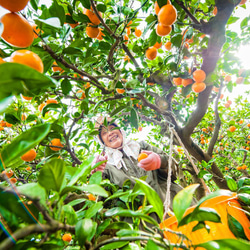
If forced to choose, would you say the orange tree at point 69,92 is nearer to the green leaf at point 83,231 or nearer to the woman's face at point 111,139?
the green leaf at point 83,231

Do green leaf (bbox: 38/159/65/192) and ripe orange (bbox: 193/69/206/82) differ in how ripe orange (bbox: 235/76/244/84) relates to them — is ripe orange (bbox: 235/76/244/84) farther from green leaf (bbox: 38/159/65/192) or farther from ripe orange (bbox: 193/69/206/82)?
green leaf (bbox: 38/159/65/192)

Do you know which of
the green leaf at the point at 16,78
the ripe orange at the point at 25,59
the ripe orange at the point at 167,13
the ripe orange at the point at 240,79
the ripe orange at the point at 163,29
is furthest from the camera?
the ripe orange at the point at 240,79

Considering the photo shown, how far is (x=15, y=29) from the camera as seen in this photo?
0.45 meters

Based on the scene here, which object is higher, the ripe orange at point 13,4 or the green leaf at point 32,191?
the ripe orange at point 13,4

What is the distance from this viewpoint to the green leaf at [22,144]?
0.22 metres

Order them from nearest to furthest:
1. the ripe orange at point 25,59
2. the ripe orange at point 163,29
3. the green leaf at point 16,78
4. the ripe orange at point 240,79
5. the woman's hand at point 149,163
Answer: the green leaf at point 16,78 → the ripe orange at point 25,59 → the ripe orange at point 163,29 → the woman's hand at point 149,163 → the ripe orange at point 240,79

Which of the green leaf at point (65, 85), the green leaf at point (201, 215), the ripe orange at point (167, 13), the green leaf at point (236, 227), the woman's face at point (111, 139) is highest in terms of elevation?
the green leaf at point (65, 85)

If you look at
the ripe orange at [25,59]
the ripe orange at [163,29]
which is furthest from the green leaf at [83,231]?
the ripe orange at [163,29]

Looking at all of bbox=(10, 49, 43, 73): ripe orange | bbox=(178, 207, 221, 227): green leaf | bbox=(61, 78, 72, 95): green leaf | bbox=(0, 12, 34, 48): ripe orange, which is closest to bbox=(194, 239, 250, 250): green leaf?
bbox=(178, 207, 221, 227): green leaf

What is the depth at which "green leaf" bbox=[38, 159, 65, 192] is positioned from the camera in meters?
0.24

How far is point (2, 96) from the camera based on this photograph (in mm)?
193

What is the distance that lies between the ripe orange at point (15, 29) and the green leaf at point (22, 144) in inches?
14.0

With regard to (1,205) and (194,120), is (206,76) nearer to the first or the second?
(194,120)

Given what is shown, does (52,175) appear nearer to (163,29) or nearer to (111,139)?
(163,29)
